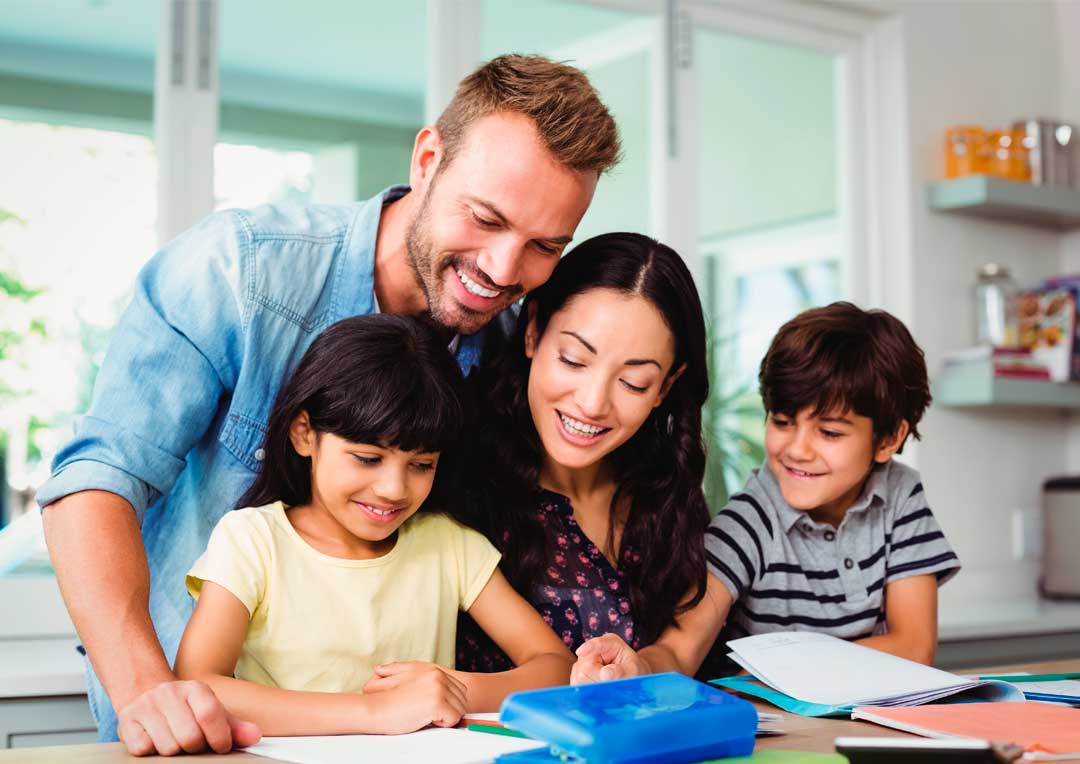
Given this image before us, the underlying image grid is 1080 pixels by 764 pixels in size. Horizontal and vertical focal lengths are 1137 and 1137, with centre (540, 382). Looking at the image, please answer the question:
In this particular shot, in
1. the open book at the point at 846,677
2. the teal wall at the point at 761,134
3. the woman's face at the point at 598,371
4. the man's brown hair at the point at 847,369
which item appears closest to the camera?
the open book at the point at 846,677

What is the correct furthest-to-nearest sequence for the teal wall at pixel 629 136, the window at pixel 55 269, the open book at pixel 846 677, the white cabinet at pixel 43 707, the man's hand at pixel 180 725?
the teal wall at pixel 629 136, the window at pixel 55 269, the white cabinet at pixel 43 707, the open book at pixel 846 677, the man's hand at pixel 180 725

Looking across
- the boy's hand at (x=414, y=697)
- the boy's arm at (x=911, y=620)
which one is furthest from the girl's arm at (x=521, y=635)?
the boy's arm at (x=911, y=620)

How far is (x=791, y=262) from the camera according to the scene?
3.31 metres

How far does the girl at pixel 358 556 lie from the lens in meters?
1.23

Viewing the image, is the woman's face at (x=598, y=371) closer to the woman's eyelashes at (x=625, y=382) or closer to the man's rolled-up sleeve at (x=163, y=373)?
the woman's eyelashes at (x=625, y=382)

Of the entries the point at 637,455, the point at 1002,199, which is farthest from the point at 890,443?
the point at 1002,199

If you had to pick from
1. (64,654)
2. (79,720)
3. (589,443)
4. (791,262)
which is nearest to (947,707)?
(589,443)

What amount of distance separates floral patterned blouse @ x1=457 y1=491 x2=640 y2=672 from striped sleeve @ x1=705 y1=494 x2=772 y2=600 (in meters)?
0.14

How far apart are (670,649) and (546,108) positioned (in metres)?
0.71

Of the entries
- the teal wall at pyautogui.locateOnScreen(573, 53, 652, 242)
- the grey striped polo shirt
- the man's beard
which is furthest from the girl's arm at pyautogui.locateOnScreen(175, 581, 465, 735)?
the teal wall at pyautogui.locateOnScreen(573, 53, 652, 242)

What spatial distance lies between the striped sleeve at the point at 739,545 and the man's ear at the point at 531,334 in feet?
1.25

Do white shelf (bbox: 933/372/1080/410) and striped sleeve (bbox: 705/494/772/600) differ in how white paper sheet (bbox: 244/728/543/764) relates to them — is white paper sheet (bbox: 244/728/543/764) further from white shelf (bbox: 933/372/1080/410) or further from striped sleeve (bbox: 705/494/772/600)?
white shelf (bbox: 933/372/1080/410)

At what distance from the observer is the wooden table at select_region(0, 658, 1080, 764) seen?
3.07 feet

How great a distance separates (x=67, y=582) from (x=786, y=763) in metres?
0.78
